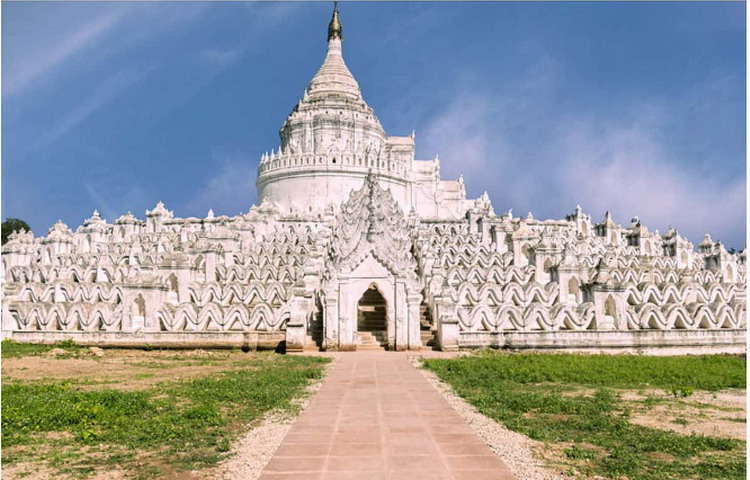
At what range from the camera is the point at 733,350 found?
77.0 feet

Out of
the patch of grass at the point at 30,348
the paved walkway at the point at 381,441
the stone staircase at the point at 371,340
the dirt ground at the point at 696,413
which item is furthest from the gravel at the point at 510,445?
the patch of grass at the point at 30,348

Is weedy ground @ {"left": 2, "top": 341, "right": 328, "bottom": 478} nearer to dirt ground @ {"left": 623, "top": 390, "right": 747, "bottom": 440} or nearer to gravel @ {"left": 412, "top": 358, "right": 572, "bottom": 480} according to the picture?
gravel @ {"left": 412, "top": 358, "right": 572, "bottom": 480}

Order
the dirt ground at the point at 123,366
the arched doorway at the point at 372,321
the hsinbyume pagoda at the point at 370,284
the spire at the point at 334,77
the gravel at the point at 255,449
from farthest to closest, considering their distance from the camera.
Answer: the spire at the point at 334,77, the arched doorway at the point at 372,321, the hsinbyume pagoda at the point at 370,284, the dirt ground at the point at 123,366, the gravel at the point at 255,449

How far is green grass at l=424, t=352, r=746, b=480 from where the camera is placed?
283 inches

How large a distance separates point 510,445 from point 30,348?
2060 cm

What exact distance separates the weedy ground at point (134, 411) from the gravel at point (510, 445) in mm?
2855

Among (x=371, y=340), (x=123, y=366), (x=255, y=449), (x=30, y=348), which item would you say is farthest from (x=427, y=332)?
(x=255, y=449)

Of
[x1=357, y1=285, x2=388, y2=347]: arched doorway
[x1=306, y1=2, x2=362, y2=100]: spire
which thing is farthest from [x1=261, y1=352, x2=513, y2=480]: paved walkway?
[x1=306, y1=2, x2=362, y2=100]: spire

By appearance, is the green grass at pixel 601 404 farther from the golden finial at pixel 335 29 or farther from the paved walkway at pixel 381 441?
the golden finial at pixel 335 29

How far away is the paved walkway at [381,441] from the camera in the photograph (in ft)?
22.1

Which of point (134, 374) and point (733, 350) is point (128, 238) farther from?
point (733, 350)

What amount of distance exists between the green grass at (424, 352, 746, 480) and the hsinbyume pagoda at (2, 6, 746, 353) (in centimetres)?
406

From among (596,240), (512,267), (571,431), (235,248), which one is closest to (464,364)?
(571,431)

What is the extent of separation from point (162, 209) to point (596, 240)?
3229 centimetres
